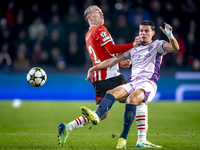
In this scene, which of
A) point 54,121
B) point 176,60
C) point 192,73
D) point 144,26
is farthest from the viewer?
point 176,60

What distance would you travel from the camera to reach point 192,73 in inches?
490

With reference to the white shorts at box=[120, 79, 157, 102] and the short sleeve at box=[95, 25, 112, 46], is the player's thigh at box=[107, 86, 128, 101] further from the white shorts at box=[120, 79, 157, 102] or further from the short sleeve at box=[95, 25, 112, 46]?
the short sleeve at box=[95, 25, 112, 46]

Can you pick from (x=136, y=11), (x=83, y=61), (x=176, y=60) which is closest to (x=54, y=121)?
(x=83, y=61)

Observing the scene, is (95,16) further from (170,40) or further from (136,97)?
(136,97)

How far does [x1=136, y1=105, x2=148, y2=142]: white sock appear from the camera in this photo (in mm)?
4895

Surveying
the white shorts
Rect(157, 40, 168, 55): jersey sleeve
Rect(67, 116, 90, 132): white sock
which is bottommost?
Rect(67, 116, 90, 132): white sock

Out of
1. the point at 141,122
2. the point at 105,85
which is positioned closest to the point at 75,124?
the point at 105,85

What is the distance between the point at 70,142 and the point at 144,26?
2226 millimetres

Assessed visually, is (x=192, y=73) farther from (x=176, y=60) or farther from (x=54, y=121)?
(x=54, y=121)

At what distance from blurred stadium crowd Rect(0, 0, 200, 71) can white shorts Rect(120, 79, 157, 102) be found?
7.95 m

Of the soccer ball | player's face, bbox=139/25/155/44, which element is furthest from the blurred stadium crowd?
player's face, bbox=139/25/155/44

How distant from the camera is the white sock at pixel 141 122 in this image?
4.89m

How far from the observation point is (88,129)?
288 inches

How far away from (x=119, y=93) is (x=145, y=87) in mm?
394
